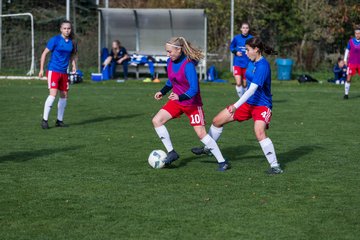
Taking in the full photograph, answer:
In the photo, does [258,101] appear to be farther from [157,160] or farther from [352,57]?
[352,57]

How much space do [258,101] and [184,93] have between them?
3.03 feet

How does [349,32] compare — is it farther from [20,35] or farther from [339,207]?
[339,207]

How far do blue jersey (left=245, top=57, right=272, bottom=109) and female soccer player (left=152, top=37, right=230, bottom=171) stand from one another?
667 millimetres

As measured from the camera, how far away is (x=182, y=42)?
959 centimetres

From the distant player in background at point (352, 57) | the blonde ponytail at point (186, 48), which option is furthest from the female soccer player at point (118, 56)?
the blonde ponytail at point (186, 48)

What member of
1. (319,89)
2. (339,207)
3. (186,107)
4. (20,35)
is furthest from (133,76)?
(339,207)

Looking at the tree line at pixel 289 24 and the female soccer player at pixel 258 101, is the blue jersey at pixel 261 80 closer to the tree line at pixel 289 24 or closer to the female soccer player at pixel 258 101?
the female soccer player at pixel 258 101

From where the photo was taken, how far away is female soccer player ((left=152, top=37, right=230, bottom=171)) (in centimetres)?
955

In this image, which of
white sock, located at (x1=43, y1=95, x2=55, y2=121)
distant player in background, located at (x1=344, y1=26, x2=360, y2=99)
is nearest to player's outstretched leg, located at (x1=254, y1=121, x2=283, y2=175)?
white sock, located at (x1=43, y1=95, x2=55, y2=121)

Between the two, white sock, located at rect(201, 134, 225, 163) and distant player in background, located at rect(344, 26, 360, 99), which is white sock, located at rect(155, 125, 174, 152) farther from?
distant player in background, located at rect(344, 26, 360, 99)

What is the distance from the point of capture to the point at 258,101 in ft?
31.7

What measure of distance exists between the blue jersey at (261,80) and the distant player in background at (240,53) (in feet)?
27.3

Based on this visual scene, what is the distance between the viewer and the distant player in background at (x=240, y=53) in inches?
715

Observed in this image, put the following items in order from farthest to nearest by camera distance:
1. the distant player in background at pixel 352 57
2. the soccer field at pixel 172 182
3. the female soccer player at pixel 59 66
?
the distant player in background at pixel 352 57 → the female soccer player at pixel 59 66 → the soccer field at pixel 172 182
